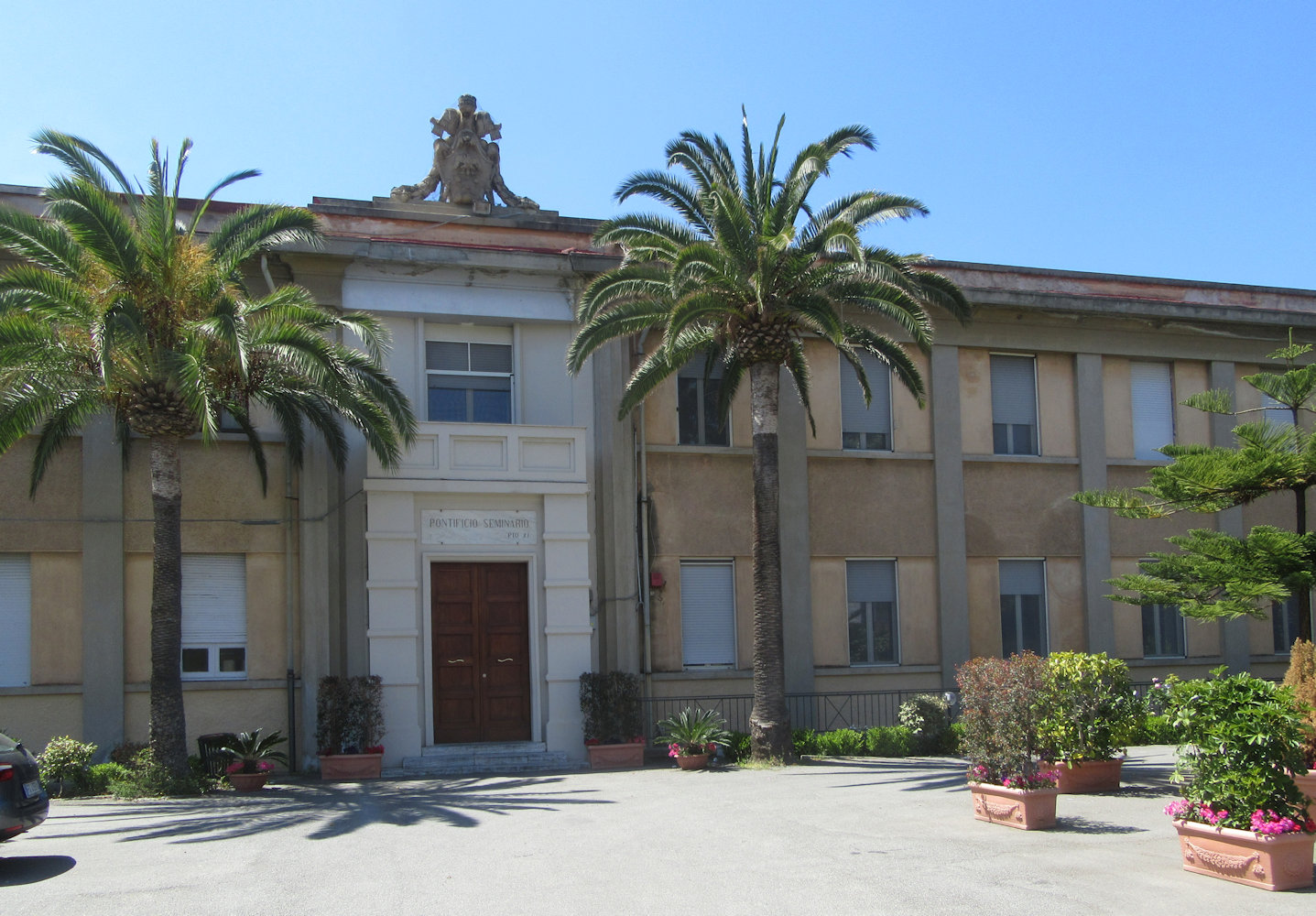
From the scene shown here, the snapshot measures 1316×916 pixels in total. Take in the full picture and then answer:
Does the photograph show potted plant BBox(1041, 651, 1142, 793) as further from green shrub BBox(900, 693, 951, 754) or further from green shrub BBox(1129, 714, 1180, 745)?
green shrub BBox(1129, 714, 1180, 745)

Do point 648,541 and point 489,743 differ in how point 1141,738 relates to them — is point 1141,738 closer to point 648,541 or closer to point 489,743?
point 648,541

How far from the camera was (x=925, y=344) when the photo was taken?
1742 cm

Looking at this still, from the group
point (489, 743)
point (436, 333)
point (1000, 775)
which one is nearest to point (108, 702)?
point (489, 743)

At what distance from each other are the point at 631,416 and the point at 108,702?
8878mm

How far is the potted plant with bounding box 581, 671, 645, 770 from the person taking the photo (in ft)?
59.0

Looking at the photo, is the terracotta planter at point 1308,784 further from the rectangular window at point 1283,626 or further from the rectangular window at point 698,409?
the rectangular window at point 1283,626

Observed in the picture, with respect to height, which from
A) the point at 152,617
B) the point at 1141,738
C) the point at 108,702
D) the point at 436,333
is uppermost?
the point at 436,333

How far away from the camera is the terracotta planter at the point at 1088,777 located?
13938mm

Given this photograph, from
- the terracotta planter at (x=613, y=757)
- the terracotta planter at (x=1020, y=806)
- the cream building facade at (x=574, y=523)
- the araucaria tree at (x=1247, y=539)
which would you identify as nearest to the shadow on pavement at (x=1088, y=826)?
the terracotta planter at (x=1020, y=806)

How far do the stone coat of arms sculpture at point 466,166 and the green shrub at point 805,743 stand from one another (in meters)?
9.89

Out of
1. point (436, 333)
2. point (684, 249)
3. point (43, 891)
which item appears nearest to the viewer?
point (43, 891)

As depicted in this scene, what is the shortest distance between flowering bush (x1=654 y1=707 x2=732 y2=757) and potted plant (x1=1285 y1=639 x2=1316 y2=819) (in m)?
8.09

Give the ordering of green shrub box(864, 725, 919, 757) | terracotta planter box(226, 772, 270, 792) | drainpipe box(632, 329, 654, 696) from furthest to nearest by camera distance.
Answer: drainpipe box(632, 329, 654, 696) < green shrub box(864, 725, 919, 757) < terracotta planter box(226, 772, 270, 792)

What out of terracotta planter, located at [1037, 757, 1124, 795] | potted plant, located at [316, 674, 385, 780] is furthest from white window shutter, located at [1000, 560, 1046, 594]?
potted plant, located at [316, 674, 385, 780]
